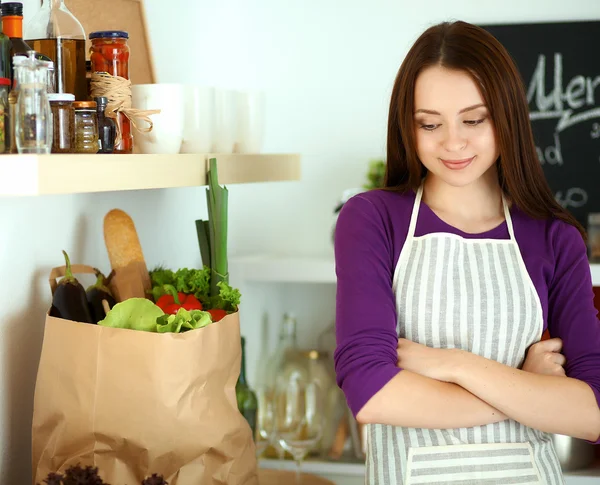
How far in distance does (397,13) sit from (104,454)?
5.04ft

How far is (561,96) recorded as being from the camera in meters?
2.24

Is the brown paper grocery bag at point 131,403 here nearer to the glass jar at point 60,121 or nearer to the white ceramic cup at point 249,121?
the glass jar at point 60,121

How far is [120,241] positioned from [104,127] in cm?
30

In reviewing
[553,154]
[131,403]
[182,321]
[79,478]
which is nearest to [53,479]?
[79,478]

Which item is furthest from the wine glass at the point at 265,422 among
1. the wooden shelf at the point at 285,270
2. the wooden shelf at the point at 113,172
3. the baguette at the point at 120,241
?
the baguette at the point at 120,241

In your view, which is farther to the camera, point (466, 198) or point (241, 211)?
point (241, 211)

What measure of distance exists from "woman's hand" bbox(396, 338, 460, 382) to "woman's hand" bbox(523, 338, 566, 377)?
0.14m

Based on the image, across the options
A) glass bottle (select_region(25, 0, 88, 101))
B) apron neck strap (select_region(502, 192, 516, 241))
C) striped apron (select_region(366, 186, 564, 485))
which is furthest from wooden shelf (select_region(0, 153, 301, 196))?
apron neck strap (select_region(502, 192, 516, 241))

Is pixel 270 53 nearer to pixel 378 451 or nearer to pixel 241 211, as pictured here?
pixel 241 211

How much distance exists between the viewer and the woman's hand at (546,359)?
1296mm

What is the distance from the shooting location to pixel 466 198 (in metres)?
1.42

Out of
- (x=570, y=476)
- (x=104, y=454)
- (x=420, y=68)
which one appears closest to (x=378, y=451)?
(x=104, y=454)

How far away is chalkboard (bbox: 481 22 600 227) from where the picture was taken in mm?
2225

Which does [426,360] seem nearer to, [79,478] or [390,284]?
[390,284]
